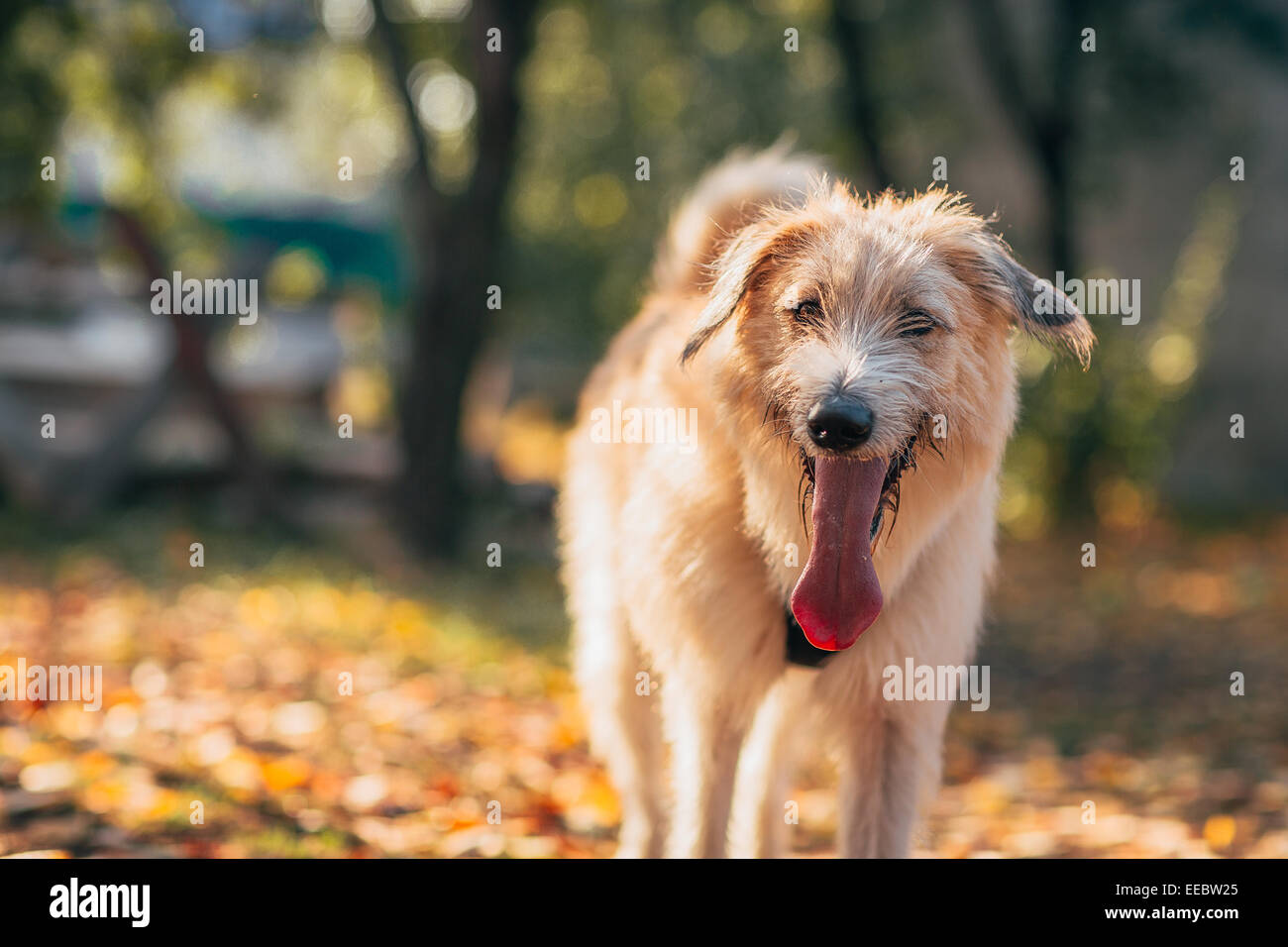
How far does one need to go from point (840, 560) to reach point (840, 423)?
0.41 m

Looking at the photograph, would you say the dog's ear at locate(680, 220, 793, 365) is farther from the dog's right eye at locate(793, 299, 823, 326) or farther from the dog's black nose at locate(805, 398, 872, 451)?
the dog's black nose at locate(805, 398, 872, 451)

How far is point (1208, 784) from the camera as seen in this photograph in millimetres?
5059

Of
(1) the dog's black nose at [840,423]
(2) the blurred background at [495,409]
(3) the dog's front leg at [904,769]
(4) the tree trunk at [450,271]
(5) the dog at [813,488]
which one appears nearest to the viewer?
(1) the dog's black nose at [840,423]

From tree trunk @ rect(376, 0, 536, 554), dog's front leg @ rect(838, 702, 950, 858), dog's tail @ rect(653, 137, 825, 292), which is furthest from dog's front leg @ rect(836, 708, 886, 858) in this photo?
tree trunk @ rect(376, 0, 536, 554)

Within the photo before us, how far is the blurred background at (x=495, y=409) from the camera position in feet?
15.9

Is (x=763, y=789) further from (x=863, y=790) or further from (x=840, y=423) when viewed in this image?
(x=840, y=423)

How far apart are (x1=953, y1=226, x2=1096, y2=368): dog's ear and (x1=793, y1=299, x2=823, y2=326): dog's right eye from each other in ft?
1.45

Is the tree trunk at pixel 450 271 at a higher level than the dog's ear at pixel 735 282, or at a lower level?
higher

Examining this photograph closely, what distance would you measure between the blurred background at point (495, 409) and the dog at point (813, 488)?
119 cm

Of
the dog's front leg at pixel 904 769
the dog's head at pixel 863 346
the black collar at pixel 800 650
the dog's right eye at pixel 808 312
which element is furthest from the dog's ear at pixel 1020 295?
the dog's front leg at pixel 904 769

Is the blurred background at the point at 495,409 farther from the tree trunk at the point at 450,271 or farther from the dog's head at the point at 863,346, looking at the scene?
the dog's head at the point at 863,346

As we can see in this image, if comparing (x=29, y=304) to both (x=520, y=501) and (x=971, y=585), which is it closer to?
(x=520, y=501)

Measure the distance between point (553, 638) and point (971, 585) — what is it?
4.46 metres

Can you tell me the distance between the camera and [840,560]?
2.75 m
